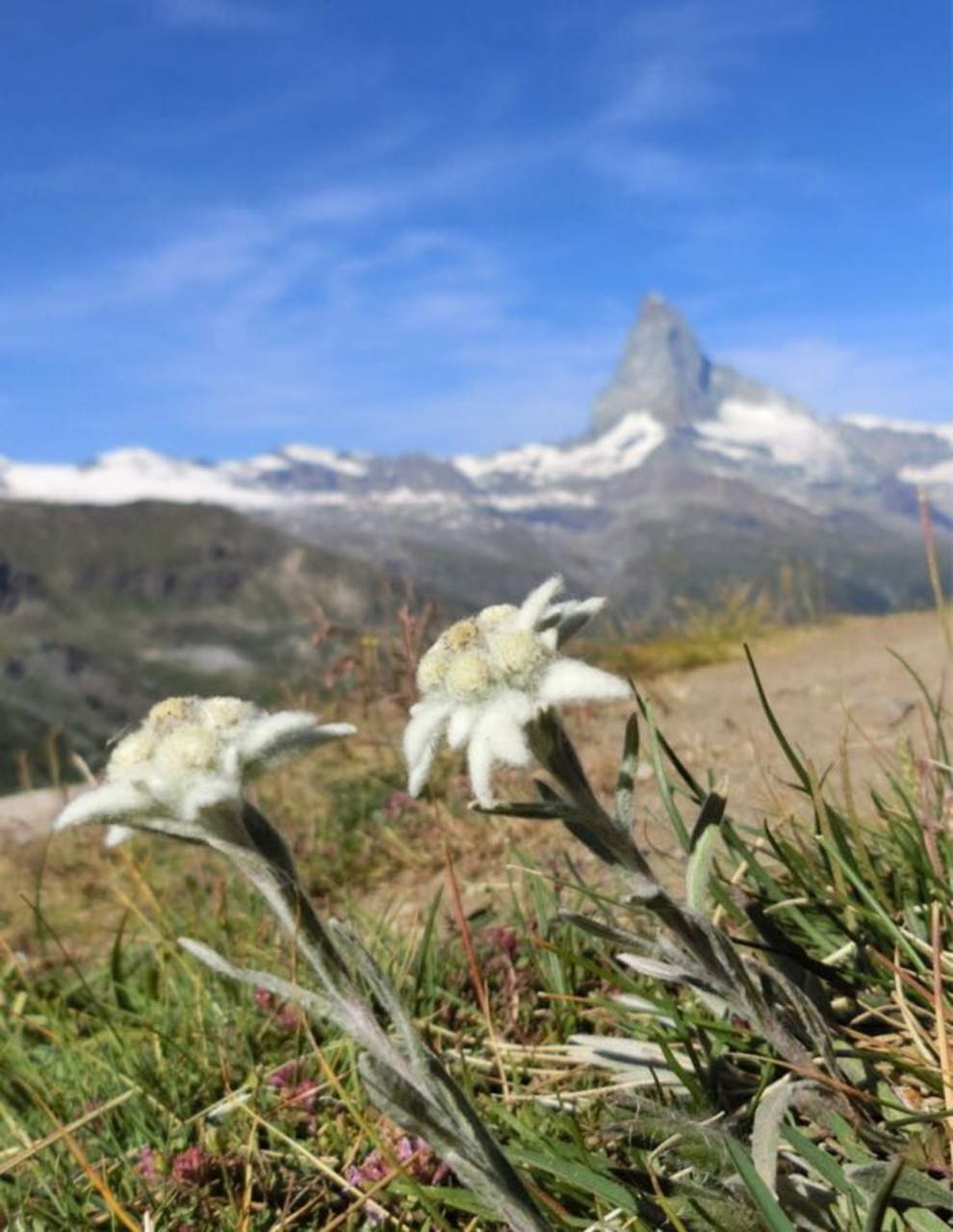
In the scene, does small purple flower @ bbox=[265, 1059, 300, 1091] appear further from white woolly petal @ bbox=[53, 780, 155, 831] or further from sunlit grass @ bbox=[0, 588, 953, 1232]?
white woolly petal @ bbox=[53, 780, 155, 831]

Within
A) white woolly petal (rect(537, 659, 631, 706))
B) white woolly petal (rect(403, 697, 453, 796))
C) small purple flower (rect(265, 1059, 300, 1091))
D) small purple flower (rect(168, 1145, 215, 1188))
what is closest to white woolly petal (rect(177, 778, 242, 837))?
white woolly petal (rect(403, 697, 453, 796))

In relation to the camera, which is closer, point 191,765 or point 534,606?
point 191,765

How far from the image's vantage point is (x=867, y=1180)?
1.95 meters

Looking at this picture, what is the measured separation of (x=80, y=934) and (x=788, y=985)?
511 cm

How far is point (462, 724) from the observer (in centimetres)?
191

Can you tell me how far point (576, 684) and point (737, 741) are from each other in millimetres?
5001

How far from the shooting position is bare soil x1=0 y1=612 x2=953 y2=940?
4.55 m

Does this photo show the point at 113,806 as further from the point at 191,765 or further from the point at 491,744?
the point at 491,744

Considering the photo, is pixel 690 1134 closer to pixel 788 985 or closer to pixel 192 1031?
pixel 788 985

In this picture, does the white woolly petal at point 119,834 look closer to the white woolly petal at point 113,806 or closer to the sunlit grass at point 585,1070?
the white woolly petal at point 113,806

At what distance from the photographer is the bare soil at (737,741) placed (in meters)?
4.55

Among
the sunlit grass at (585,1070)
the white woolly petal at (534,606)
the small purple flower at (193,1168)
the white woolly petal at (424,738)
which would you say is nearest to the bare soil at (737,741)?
the sunlit grass at (585,1070)

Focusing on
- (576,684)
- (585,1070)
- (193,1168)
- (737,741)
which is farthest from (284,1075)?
(737,741)

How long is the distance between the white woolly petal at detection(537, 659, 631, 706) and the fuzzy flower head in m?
0.34
